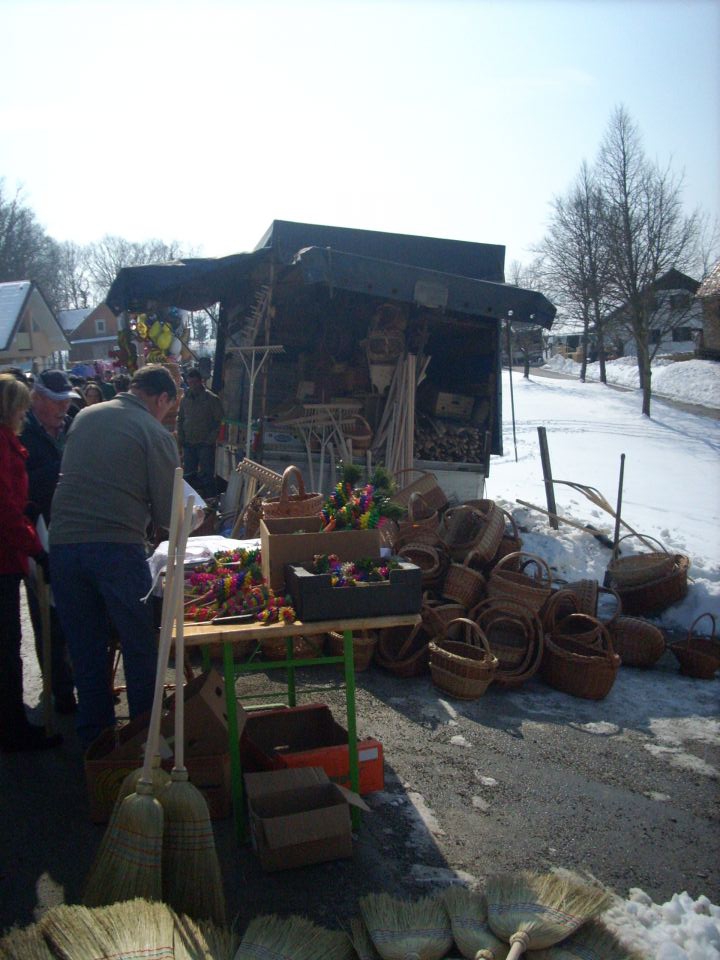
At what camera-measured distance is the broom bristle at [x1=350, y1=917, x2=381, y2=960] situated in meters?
2.47

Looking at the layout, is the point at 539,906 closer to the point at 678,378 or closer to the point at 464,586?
the point at 464,586

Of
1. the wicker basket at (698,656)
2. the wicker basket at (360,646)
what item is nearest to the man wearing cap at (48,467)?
the wicker basket at (360,646)

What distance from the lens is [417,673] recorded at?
5617 mm

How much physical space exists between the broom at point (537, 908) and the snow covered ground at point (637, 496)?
27cm

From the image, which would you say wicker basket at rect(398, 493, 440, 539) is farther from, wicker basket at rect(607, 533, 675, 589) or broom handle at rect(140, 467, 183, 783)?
broom handle at rect(140, 467, 183, 783)

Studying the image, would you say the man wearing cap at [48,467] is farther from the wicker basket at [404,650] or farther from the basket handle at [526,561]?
the basket handle at [526,561]

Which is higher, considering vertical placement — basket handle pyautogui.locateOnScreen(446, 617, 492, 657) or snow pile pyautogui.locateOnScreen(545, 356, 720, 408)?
snow pile pyautogui.locateOnScreen(545, 356, 720, 408)

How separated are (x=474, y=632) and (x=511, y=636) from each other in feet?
1.85

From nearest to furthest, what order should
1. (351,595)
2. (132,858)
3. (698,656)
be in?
(132,858) < (351,595) < (698,656)

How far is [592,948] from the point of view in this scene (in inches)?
98.7

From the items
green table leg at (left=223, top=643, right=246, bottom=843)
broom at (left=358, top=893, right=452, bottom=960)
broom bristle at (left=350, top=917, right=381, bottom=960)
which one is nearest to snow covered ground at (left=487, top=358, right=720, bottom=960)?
broom at (left=358, top=893, right=452, bottom=960)

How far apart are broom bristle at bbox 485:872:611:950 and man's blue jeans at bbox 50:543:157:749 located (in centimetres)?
176

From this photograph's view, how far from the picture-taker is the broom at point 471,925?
8.11ft

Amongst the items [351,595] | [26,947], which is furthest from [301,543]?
[26,947]
